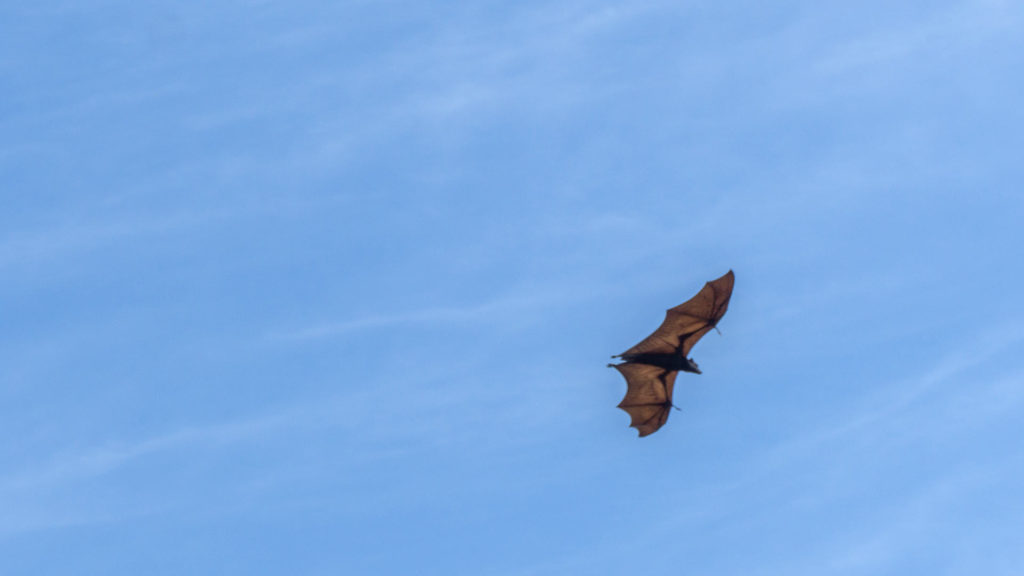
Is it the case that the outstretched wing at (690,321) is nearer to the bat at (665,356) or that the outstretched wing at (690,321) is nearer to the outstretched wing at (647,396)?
the bat at (665,356)

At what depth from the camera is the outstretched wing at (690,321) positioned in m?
49.6

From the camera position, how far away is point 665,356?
51750 millimetres

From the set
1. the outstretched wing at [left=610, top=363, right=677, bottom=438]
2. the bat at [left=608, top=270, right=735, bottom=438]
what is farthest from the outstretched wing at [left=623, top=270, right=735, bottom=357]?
the outstretched wing at [left=610, top=363, right=677, bottom=438]

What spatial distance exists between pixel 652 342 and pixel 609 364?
8.23 feet

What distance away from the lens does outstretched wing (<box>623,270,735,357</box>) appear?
49.6 meters

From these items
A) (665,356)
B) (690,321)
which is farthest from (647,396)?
(690,321)

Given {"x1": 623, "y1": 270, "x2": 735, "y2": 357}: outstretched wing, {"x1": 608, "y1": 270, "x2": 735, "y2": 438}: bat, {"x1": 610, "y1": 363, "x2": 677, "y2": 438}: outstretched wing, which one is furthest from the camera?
{"x1": 610, "y1": 363, "x2": 677, "y2": 438}: outstretched wing

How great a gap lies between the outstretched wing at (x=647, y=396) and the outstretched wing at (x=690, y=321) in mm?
1995

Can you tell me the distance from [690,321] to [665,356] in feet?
7.38

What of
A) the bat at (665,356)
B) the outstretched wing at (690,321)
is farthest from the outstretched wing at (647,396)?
the outstretched wing at (690,321)

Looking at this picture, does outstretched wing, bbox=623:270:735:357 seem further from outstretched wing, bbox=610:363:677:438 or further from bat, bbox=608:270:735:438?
outstretched wing, bbox=610:363:677:438

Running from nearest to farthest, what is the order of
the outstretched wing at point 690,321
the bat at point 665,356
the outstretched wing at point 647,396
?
the outstretched wing at point 690,321, the bat at point 665,356, the outstretched wing at point 647,396

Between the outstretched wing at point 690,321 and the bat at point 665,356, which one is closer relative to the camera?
the outstretched wing at point 690,321

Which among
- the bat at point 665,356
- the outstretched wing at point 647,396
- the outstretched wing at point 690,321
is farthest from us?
the outstretched wing at point 647,396
